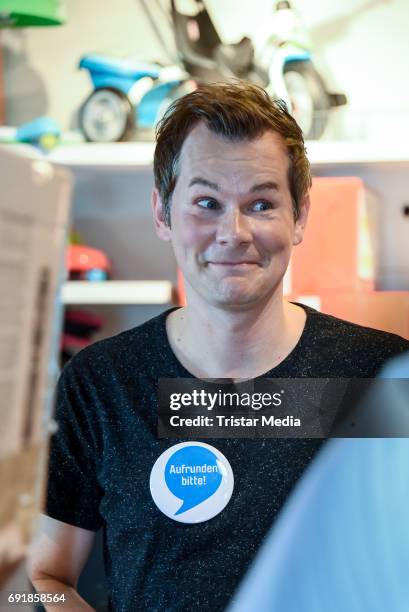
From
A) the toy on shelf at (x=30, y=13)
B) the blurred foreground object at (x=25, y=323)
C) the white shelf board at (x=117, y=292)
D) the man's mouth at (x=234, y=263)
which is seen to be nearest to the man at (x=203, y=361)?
the man's mouth at (x=234, y=263)

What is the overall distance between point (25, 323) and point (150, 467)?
0.47m

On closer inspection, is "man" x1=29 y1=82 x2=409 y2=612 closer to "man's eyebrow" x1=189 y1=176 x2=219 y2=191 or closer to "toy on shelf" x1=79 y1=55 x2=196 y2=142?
"man's eyebrow" x1=189 y1=176 x2=219 y2=191

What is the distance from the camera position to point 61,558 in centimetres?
85

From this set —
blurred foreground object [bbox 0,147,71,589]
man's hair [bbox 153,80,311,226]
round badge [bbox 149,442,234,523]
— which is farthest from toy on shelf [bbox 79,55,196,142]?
blurred foreground object [bbox 0,147,71,589]

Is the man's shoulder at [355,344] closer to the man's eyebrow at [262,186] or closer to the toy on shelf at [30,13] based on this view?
the man's eyebrow at [262,186]

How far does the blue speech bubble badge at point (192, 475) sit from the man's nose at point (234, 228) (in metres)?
0.21

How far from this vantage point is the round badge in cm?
79

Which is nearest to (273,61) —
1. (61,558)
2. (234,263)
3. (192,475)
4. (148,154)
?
(148,154)

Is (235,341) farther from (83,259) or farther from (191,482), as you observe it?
(83,259)

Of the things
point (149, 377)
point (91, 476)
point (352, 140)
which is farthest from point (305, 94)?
point (91, 476)

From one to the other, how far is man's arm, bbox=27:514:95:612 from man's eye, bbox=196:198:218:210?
357 mm

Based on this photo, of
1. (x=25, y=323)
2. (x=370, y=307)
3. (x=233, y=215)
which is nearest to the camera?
(x=25, y=323)

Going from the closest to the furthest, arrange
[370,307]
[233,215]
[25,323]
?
[25,323]
[233,215]
[370,307]

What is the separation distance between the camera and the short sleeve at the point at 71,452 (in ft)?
2.70
